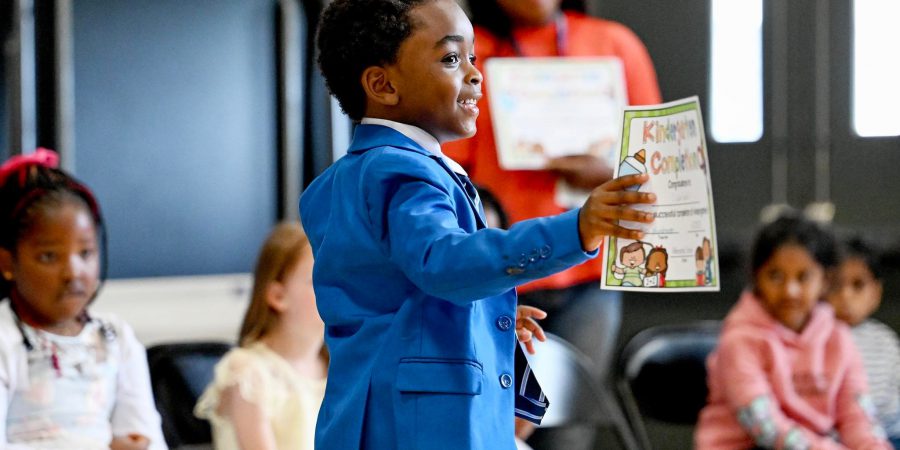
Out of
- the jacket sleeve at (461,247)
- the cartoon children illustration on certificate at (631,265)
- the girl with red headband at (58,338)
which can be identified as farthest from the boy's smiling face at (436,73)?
the girl with red headband at (58,338)

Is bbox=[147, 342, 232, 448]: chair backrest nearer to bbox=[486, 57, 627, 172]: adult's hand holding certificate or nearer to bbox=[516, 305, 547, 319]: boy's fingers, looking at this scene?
bbox=[486, 57, 627, 172]: adult's hand holding certificate

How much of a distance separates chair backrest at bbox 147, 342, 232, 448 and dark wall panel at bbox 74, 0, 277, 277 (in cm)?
82

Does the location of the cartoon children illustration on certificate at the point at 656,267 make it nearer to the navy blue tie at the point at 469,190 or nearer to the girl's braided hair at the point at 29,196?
the navy blue tie at the point at 469,190

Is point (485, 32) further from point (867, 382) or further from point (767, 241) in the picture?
point (867, 382)

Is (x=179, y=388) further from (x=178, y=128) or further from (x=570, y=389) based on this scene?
(x=178, y=128)

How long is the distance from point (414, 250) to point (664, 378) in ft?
6.29

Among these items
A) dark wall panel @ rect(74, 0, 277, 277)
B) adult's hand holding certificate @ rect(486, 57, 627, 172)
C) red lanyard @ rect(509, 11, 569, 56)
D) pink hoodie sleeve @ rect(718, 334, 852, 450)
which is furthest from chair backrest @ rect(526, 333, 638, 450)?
dark wall panel @ rect(74, 0, 277, 277)

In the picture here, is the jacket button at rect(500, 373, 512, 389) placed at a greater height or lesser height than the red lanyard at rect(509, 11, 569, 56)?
lesser

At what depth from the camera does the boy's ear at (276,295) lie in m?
2.58

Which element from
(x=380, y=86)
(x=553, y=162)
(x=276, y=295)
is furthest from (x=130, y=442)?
(x=553, y=162)

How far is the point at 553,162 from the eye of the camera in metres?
2.80

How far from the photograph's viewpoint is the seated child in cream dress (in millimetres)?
2408

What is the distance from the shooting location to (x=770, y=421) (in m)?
2.84

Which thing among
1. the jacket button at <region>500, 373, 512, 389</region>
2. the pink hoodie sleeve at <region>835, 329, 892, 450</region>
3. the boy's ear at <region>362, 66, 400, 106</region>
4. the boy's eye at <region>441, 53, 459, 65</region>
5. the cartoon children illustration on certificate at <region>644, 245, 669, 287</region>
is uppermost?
the boy's eye at <region>441, 53, 459, 65</region>
